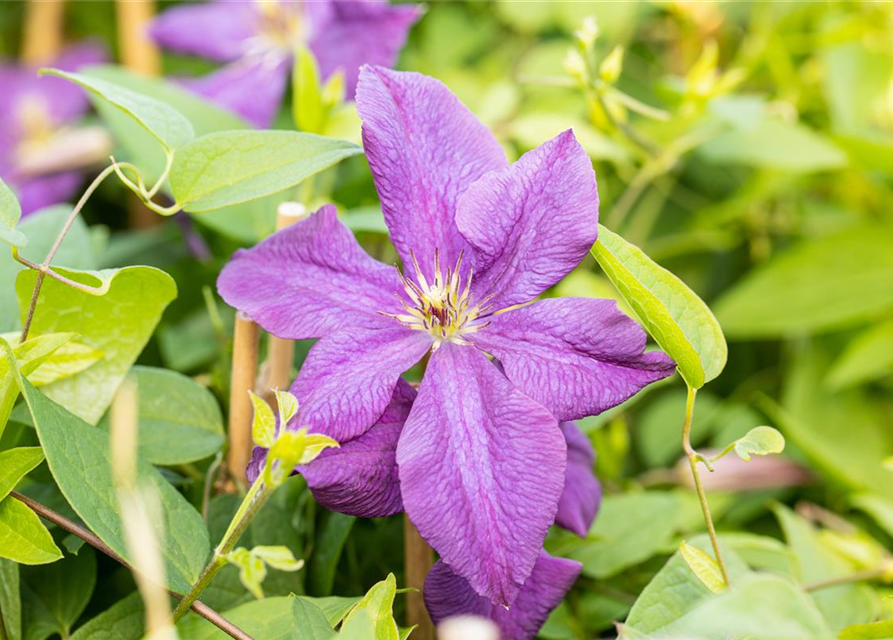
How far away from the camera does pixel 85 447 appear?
34 centimetres

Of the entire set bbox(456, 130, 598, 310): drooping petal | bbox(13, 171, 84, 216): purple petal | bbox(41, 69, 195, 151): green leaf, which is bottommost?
bbox(13, 171, 84, 216): purple petal

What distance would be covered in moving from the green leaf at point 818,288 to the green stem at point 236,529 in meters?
0.53

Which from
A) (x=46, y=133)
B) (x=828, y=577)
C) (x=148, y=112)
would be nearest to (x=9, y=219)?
(x=148, y=112)

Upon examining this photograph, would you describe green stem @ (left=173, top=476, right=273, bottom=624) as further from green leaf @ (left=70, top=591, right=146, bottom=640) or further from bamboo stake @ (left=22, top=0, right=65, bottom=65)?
bamboo stake @ (left=22, top=0, right=65, bottom=65)

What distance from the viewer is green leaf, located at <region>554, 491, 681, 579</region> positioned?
1.54 feet

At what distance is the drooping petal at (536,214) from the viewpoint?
34 cm

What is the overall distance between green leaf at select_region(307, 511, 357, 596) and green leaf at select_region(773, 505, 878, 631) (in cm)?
24

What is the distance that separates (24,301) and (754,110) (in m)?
0.49

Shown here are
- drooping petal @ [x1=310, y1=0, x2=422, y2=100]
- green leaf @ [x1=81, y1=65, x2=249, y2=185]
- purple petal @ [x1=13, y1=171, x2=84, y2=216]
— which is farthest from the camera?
purple petal @ [x1=13, y1=171, x2=84, y2=216]

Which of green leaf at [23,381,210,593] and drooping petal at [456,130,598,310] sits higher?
drooping petal at [456,130,598,310]

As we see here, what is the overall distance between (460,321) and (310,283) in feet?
0.20

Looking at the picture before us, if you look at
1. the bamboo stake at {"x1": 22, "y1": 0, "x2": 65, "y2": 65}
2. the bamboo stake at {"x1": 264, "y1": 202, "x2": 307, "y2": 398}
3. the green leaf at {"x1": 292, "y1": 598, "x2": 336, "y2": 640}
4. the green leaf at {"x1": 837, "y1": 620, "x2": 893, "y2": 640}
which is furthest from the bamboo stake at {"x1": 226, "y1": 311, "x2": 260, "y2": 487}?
the bamboo stake at {"x1": 22, "y1": 0, "x2": 65, "y2": 65}

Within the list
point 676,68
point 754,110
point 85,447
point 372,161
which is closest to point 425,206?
point 372,161

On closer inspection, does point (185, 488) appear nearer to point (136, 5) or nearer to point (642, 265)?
point (642, 265)
